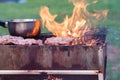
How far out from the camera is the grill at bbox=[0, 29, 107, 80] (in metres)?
4.07

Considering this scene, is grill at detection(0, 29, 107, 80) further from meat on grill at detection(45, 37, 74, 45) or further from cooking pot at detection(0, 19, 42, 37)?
cooking pot at detection(0, 19, 42, 37)

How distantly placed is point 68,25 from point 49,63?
3.01ft

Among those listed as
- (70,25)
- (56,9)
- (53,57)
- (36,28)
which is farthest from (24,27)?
(56,9)

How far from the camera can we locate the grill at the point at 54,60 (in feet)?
13.4

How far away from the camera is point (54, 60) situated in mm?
4141

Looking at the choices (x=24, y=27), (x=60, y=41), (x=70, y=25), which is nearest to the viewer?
(x=60, y=41)

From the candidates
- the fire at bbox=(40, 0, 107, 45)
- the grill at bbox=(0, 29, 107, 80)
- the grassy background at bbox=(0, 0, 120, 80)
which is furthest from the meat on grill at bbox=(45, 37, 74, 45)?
the grassy background at bbox=(0, 0, 120, 80)

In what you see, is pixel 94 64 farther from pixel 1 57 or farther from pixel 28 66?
pixel 1 57

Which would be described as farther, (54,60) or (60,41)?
(60,41)

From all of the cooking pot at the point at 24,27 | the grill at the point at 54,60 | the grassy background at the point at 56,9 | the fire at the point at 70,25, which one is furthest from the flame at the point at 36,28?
the grassy background at the point at 56,9

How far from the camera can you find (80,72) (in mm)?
4117

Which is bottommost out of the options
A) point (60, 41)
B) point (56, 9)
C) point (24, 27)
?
point (60, 41)

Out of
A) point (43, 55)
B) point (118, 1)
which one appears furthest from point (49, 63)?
point (118, 1)

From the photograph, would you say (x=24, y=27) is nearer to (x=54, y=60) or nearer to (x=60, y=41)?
(x=60, y=41)
